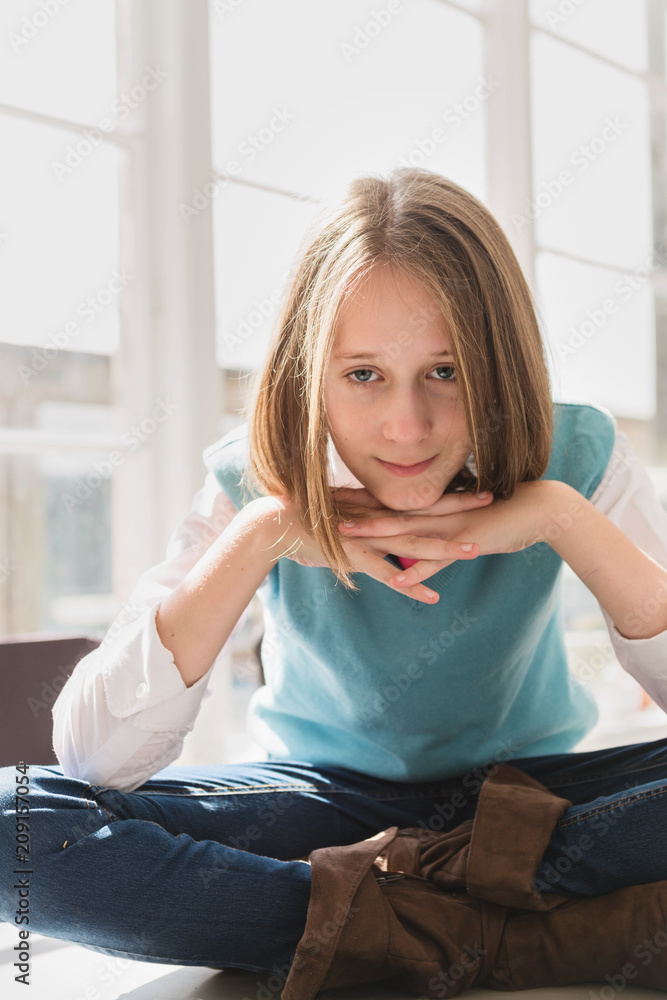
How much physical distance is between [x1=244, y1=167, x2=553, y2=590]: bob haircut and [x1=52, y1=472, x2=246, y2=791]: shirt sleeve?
22cm

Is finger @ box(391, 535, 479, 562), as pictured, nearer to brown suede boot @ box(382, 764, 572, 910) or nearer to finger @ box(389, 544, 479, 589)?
finger @ box(389, 544, 479, 589)

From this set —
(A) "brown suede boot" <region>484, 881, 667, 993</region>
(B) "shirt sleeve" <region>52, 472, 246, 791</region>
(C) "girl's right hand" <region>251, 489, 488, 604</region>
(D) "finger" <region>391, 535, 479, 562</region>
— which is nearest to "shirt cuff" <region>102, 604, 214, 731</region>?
(B) "shirt sleeve" <region>52, 472, 246, 791</region>

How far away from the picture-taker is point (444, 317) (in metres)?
0.95

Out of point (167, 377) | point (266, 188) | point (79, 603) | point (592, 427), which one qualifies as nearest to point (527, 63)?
point (266, 188)

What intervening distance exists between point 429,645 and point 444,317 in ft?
1.41

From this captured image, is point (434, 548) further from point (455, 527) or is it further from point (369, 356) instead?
point (369, 356)

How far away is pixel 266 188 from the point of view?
1934 mm

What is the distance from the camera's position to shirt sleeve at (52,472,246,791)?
97cm

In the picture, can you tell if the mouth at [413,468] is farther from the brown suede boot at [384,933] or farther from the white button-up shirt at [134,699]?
the brown suede boot at [384,933]

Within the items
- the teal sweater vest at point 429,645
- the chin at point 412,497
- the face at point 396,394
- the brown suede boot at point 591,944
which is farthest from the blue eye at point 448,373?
the brown suede boot at point 591,944

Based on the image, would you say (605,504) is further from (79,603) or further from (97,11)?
(97,11)

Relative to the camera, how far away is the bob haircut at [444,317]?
97 centimetres

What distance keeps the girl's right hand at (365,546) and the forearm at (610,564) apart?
92 millimetres

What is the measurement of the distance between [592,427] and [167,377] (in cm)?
90
